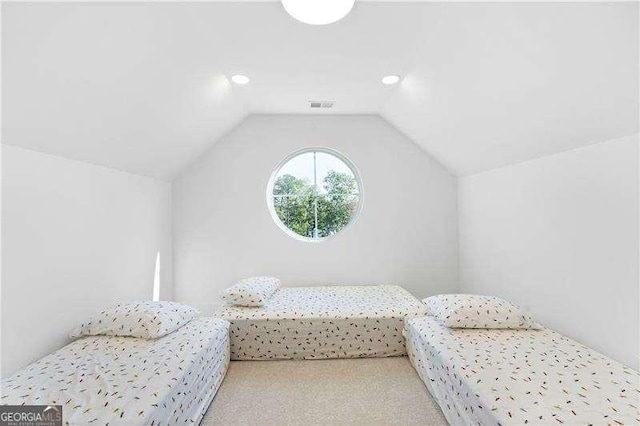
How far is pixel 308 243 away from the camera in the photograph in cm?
A: 383

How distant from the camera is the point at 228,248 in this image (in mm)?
3799

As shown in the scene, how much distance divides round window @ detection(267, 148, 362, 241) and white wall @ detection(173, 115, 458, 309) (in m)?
0.27

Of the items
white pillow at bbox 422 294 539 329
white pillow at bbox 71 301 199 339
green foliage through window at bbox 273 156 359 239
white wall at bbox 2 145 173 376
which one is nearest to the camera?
white wall at bbox 2 145 173 376

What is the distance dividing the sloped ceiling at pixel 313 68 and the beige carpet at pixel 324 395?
1.98 metres

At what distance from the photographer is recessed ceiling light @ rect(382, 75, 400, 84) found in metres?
2.75

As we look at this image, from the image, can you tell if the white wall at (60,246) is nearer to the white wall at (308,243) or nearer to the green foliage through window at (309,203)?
the white wall at (308,243)

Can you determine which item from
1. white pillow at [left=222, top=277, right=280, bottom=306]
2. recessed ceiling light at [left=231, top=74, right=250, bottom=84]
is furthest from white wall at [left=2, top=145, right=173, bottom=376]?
recessed ceiling light at [left=231, top=74, right=250, bottom=84]

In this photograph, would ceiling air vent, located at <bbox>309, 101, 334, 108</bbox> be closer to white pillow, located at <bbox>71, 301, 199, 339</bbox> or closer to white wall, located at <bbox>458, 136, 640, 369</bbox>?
white wall, located at <bbox>458, 136, 640, 369</bbox>

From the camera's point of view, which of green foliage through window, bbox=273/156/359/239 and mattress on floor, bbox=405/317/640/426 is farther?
green foliage through window, bbox=273/156/359/239

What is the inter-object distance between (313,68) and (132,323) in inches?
91.1

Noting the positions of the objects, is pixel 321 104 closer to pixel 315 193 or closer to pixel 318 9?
pixel 315 193

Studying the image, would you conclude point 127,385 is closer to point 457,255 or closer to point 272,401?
point 272,401

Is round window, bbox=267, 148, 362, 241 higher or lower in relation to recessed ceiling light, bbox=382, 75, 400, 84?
lower

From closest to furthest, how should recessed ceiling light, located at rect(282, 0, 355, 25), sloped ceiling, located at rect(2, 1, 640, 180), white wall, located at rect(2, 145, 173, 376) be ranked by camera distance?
sloped ceiling, located at rect(2, 1, 640, 180) → recessed ceiling light, located at rect(282, 0, 355, 25) → white wall, located at rect(2, 145, 173, 376)
